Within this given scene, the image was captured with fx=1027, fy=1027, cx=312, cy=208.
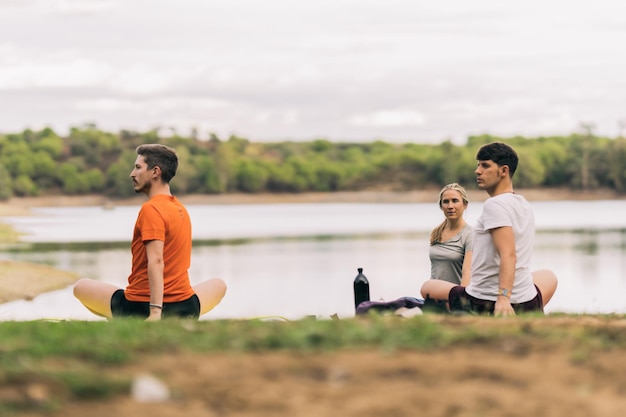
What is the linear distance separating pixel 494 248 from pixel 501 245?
6.6 inches

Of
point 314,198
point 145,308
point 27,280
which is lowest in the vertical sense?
point 314,198

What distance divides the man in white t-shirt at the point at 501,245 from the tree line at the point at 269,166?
371 feet

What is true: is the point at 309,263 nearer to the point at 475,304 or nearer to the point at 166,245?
the point at 475,304

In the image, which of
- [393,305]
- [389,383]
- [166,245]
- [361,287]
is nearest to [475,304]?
[393,305]

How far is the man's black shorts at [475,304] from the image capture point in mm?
7590

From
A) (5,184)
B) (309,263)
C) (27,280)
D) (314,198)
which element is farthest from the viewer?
(314,198)

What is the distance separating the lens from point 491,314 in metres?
7.46

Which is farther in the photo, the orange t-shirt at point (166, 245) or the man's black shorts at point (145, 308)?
the man's black shorts at point (145, 308)

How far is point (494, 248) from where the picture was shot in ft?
24.5

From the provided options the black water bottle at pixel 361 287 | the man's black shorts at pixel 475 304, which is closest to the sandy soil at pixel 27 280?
the black water bottle at pixel 361 287

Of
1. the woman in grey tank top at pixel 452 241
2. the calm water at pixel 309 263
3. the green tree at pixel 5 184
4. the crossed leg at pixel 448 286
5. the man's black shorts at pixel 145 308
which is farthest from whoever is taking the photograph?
the green tree at pixel 5 184

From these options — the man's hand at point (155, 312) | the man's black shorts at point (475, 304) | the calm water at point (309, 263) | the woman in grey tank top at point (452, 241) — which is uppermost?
the woman in grey tank top at point (452, 241)

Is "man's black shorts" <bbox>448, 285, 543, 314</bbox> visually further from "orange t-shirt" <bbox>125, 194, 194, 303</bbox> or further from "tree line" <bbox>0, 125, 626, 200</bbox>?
"tree line" <bbox>0, 125, 626, 200</bbox>

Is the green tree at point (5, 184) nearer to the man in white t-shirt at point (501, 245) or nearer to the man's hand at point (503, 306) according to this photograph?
the man in white t-shirt at point (501, 245)
